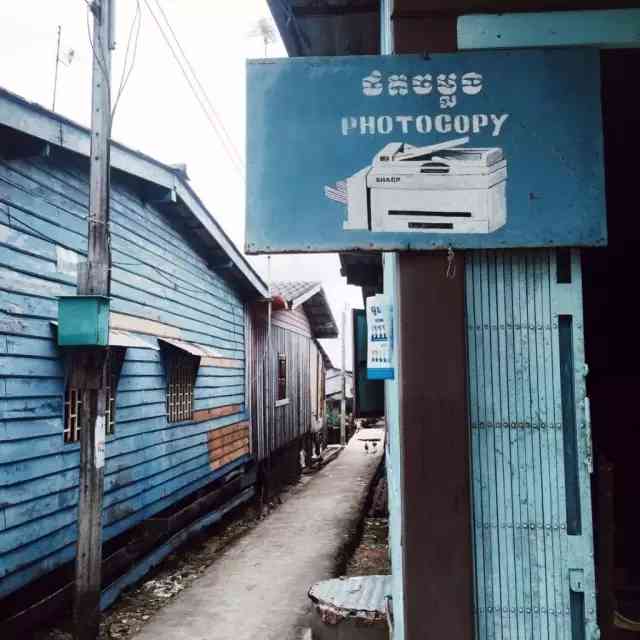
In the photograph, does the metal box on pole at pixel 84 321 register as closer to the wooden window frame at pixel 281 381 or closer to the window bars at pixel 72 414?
the window bars at pixel 72 414

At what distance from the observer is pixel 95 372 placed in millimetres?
6254

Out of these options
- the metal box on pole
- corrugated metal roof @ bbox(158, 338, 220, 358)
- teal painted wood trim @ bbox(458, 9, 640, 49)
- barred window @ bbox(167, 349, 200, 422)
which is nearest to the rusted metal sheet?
the metal box on pole

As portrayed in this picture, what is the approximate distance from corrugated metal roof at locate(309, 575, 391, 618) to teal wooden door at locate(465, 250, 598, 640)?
2167mm

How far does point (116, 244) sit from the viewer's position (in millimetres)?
8656

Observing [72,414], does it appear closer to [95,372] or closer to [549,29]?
[95,372]

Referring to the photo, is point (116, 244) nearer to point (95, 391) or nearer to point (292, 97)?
point (95, 391)

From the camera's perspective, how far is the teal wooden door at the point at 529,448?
319 centimetres

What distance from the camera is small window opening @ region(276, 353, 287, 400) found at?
1756cm

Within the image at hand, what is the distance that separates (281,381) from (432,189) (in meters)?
14.7

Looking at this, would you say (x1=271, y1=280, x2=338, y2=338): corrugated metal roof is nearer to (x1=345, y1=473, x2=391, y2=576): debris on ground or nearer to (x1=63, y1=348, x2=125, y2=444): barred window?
(x1=345, y1=473, x2=391, y2=576): debris on ground

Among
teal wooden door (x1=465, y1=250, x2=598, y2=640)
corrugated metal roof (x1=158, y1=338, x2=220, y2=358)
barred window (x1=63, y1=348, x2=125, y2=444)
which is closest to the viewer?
teal wooden door (x1=465, y1=250, x2=598, y2=640)

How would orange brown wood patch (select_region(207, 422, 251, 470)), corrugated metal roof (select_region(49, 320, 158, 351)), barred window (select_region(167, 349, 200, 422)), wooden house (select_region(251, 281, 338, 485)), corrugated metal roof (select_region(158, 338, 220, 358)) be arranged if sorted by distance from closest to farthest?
corrugated metal roof (select_region(49, 320, 158, 351)) → corrugated metal roof (select_region(158, 338, 220, 358)) → barred window (select_region(167, 349, 200, 422)) → orange brown wood patch (select_region(207, 422, 251, 470)) → wooden house (select_region(251, 281, 338, 485))

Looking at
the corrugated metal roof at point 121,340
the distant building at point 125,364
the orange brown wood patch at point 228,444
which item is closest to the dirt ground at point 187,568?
the distant building at point 125,364

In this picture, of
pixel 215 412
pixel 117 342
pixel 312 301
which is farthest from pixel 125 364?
pixel 312 301
